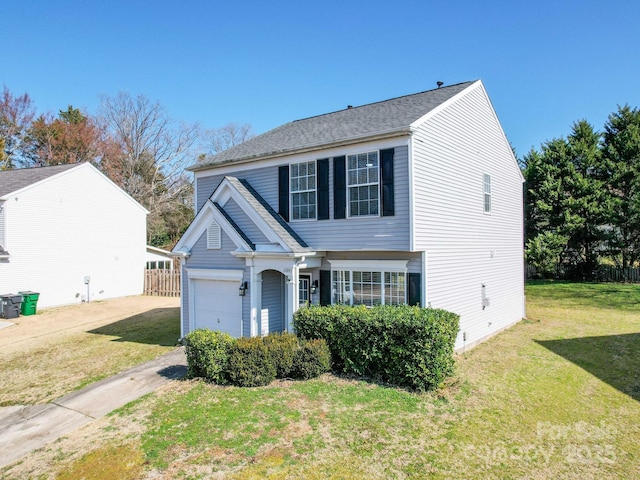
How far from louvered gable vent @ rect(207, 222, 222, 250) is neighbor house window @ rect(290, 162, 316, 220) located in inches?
93.8

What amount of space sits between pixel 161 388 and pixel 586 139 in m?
32.3

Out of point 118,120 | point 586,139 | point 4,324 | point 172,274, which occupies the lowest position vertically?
point 4,324

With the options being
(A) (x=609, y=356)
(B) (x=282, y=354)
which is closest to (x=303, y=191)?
(B) (x=282, y=354)

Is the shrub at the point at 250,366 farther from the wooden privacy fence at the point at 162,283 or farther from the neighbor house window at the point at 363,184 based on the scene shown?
the wooden privacy fence at the point at 162,283

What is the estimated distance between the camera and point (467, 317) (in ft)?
40.9

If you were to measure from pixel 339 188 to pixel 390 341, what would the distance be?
15.2 feet

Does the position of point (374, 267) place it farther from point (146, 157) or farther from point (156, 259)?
point (146, 157)

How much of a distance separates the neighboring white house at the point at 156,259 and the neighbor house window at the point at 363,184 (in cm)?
2004

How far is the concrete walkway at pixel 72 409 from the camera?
6672 millimetres

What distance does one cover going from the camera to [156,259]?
2877cm

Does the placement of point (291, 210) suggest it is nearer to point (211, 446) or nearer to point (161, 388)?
point (161, 388)

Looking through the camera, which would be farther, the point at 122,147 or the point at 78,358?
the point at 122,147

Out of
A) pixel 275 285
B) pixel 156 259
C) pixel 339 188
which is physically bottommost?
pixel 275 285

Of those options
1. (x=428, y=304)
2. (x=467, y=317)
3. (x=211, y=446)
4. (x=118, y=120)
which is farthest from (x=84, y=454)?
(x=118, y=120)
